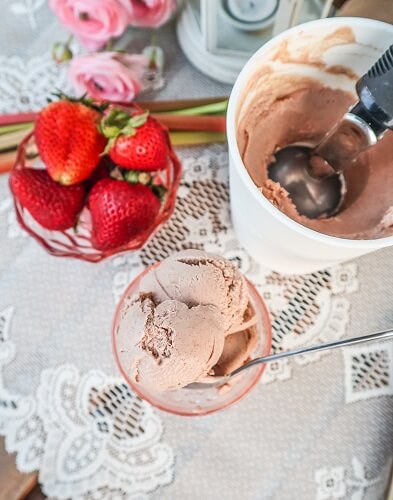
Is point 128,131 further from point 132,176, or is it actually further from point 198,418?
point 198,418

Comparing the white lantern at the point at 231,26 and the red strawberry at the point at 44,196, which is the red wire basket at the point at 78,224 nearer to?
the red strawberry at the point at 44,196

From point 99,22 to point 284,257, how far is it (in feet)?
1.28

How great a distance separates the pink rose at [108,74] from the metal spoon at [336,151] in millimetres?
222

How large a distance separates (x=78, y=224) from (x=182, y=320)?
0.27 metres

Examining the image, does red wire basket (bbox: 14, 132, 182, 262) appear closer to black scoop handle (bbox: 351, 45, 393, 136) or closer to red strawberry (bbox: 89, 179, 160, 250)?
red strawberry (bbox: 89, 179, 160, 250)

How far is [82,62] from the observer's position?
704 millimetres

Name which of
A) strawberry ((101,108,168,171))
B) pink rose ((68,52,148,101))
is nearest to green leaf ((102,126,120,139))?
strawberry ((101,108,168,171))

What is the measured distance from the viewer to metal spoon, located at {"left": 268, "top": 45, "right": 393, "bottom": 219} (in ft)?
1.65

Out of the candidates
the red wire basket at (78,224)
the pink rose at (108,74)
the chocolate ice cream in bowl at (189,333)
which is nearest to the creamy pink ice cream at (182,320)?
the chocolate ice cream in bowl at (189,333)

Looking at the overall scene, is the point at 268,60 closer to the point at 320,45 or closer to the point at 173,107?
the point at 320,45

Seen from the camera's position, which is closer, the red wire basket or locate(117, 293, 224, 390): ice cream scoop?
locate(117, 293, 224, 390): ice cream scoop

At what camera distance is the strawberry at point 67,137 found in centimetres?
65

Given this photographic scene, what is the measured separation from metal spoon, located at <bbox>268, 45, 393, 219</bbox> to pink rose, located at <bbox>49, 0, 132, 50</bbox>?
0.90ft

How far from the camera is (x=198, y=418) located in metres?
0.69
